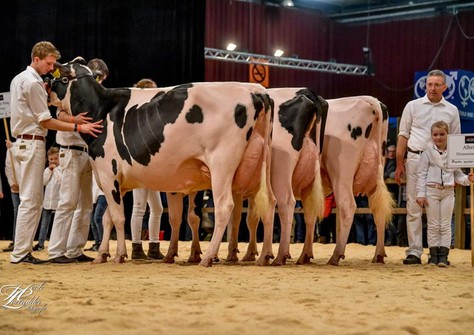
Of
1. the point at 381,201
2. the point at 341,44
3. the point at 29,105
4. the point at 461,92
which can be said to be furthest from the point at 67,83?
the point at 341,44

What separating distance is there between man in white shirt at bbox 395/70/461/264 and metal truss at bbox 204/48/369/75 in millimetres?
11079

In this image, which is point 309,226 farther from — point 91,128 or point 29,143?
point 29,143

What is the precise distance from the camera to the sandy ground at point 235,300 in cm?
377

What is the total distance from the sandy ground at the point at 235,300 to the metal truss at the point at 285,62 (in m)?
12.8

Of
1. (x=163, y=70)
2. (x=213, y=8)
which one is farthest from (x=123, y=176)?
(x=213, y=8)

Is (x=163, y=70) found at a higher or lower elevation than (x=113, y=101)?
higher

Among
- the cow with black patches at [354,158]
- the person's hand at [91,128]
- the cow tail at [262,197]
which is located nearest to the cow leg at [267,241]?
the cow tail at [262,197]

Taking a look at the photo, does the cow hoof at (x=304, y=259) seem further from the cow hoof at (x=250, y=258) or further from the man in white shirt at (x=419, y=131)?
the man in white shirt at (x=419, y=131)

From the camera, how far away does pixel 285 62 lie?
835 inches

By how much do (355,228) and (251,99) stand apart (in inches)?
262

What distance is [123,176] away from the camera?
25.5 ft

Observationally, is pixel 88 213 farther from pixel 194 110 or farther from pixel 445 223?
pixel 445 223

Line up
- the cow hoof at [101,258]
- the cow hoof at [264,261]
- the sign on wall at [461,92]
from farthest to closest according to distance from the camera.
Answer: the sign on wall at [461,92], the cow hoof at [101,258], the cow hoof at [264,261]

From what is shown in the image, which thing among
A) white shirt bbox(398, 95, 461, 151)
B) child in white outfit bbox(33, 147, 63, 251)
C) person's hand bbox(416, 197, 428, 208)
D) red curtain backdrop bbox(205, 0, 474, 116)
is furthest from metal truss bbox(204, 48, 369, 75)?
person's hand bbox(416, 197, 428, 208)
